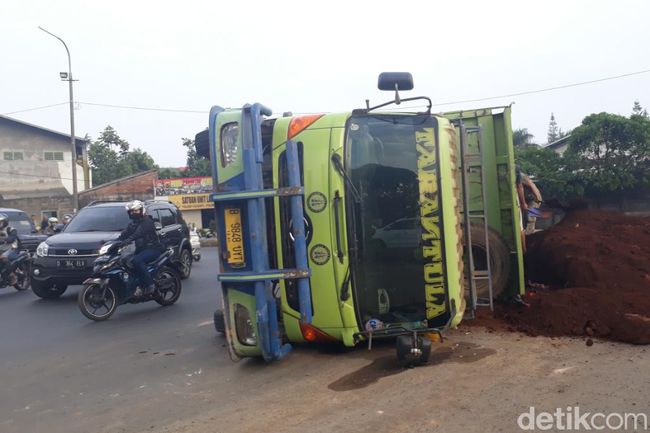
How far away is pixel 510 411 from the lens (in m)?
4.25

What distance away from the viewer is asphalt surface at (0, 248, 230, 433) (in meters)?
5.10

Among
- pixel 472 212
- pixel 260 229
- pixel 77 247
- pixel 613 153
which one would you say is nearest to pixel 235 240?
pixel 260 229

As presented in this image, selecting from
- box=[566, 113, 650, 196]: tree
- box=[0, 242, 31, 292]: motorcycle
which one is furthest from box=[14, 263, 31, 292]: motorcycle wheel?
box=[566, 113, 650, 196]: tree

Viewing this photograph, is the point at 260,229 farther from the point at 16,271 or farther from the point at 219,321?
the point at 16,271

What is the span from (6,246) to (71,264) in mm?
3366

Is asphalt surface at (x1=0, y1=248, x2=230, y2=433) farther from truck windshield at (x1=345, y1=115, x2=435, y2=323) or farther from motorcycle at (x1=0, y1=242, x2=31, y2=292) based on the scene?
motorcycle at (x1=0, y1=242, x2=31, y2=292)

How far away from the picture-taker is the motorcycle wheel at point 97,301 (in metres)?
9.29

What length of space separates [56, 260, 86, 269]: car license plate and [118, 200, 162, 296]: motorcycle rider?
5.58 ft

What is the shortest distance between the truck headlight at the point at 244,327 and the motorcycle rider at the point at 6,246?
948cm

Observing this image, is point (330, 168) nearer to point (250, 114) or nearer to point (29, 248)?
point (250, 114)

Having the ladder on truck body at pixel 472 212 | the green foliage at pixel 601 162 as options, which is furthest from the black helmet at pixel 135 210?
the green foliage at pixel 601 162

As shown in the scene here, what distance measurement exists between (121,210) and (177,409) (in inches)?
317

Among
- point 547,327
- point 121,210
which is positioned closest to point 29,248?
point 121,210

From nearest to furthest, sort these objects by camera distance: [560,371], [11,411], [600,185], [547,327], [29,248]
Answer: [560,371] < [11,411] < [547,327] < [29,248] < [600,185]
